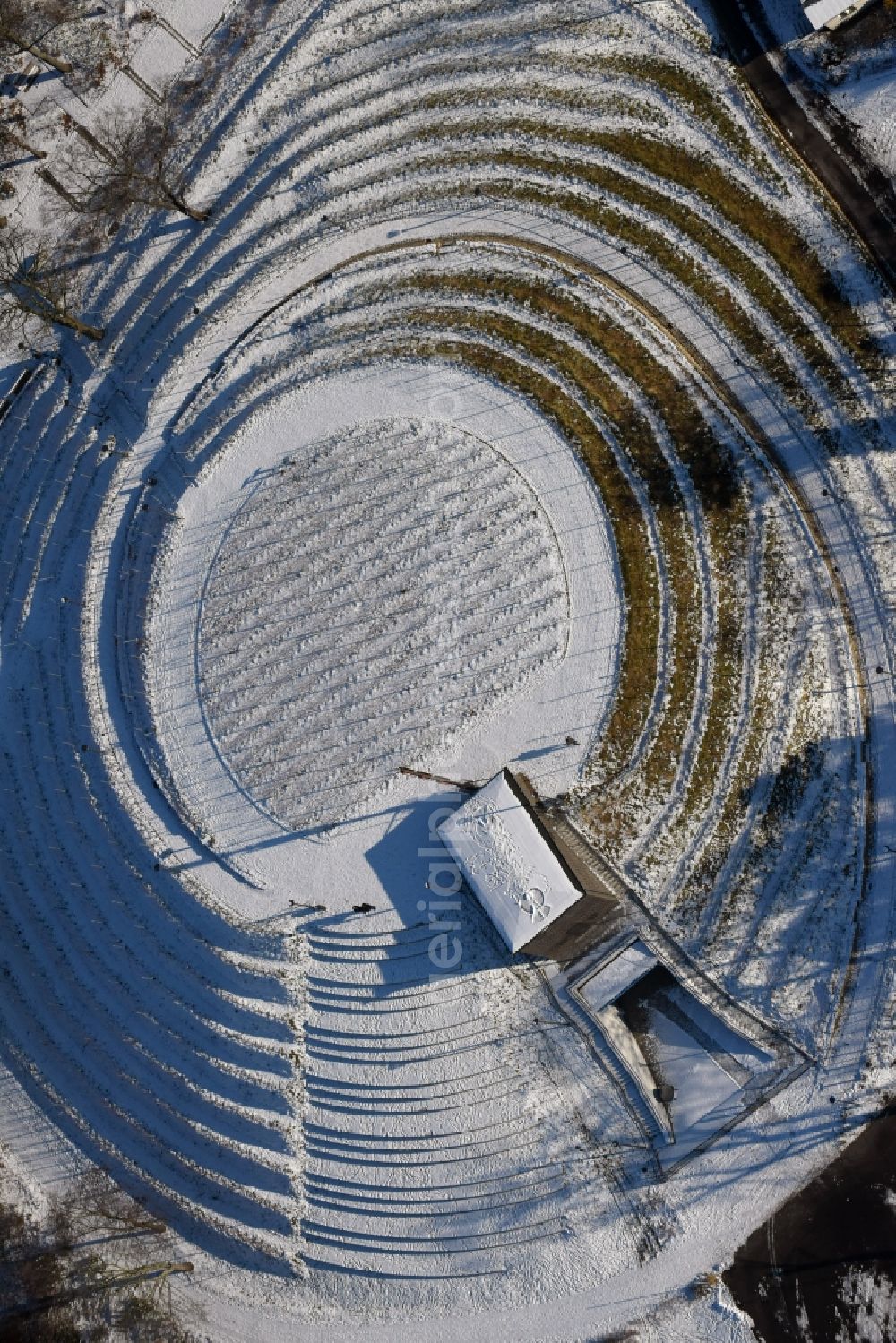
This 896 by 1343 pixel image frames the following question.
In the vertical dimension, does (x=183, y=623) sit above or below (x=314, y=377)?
below

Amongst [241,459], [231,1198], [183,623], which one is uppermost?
[241,459]

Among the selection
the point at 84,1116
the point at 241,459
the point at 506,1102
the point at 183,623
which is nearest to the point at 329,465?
the point at 241,459

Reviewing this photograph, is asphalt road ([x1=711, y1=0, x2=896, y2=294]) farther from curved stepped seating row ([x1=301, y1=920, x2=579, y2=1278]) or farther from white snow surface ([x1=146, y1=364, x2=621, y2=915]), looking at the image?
curved stepped seating row ([x1=301, y1=920, x2=579, y2=1278])

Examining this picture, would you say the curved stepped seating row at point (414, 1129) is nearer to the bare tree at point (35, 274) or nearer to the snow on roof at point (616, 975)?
the snow on roof at point (616, 975)

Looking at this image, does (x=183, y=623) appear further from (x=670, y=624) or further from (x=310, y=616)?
(x=670, y=624)

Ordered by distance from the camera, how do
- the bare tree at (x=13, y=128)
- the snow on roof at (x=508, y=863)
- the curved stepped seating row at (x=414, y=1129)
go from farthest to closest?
the bare tree at (x=13, y=128) < the curved stepped seating row at (x=414, y=1129) < the snow on roof at (x=508, y=863)

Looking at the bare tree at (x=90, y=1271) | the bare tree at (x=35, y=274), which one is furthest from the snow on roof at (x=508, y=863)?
the bare tree at (x=35, y=274)

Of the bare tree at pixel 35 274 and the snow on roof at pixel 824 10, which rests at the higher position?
the snow on roof at pixel 824 10

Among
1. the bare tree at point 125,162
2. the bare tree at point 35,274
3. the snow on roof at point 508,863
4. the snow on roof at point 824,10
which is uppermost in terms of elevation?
the snow on roof at point 824,10
